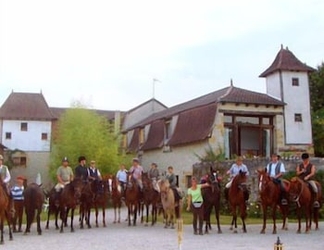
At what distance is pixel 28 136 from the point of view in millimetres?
50688

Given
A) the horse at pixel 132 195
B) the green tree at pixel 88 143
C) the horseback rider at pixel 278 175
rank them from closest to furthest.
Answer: the horseback rider at pixel 278 175
the horse at pixel 132 195
the green tree at pixel 88 143

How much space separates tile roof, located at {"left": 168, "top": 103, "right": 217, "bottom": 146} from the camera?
31.7 m

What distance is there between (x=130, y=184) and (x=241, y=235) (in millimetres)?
5894

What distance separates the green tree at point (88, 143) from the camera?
124 feet

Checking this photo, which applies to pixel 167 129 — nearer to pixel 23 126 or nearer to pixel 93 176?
pixel 23 126

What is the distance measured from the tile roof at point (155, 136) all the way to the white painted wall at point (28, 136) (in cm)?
1475

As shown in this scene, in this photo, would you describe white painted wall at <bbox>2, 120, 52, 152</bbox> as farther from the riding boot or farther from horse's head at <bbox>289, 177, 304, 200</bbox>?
horse's head at <bbox>289, 177, 304, 200</bbox>

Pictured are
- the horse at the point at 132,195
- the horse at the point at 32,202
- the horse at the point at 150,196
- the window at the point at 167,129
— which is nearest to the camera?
the horse at the point at 32,202

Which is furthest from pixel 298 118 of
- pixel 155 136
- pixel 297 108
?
pixel 155 136

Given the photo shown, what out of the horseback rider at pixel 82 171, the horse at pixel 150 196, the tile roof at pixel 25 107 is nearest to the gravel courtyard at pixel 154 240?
the horseback rider at pixel 82 171

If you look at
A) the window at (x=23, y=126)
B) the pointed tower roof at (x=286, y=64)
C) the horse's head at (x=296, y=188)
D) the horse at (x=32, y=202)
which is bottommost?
the horse at (x=32, y=202)

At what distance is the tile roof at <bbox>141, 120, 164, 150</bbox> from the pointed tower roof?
9175 millimetres

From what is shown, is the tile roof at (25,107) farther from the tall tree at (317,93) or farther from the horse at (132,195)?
the horse at (132,195)

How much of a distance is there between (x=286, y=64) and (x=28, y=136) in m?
28.6
